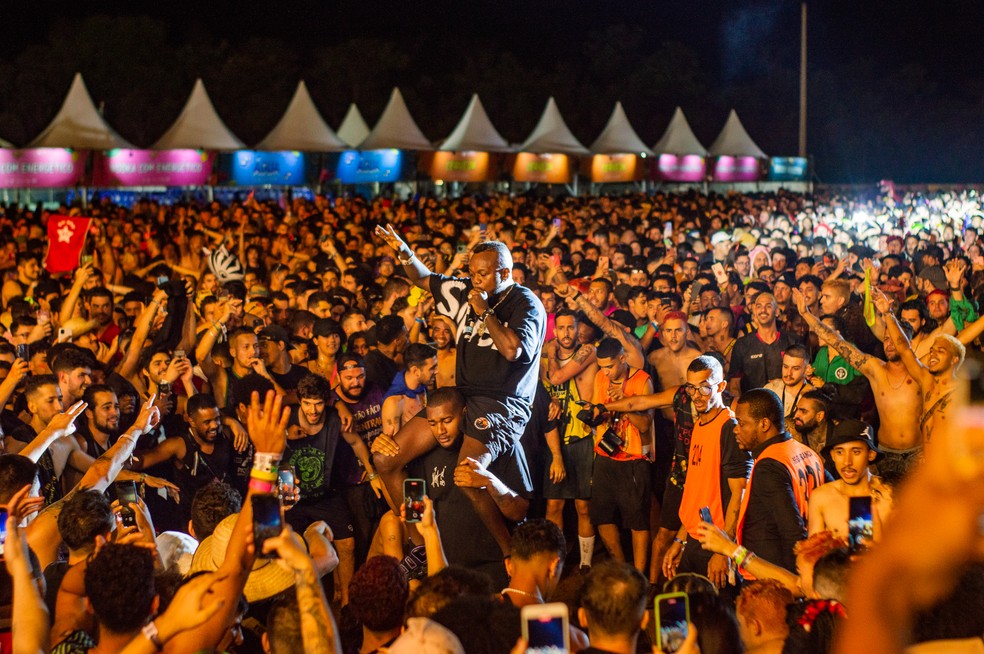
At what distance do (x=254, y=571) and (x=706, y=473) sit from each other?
250 centimetres

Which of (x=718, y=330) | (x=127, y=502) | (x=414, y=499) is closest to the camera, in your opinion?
(x=414, y=499)

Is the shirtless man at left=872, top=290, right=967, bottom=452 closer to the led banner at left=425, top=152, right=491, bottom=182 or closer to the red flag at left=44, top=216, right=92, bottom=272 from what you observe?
the red flag at left=44, top=216, right=92, bottom=272

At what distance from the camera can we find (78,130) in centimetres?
2075

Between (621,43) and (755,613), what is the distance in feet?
209

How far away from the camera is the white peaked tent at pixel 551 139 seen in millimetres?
25406

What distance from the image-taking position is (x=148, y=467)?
Result: 657 cm

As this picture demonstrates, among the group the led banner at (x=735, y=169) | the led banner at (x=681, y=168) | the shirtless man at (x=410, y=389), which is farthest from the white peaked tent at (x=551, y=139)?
the shirtless man at (x=410, y=389)

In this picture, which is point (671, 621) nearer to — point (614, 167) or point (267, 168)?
point (267, 168)

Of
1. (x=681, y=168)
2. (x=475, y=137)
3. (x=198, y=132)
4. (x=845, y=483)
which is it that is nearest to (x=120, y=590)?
(x=845, y=483)

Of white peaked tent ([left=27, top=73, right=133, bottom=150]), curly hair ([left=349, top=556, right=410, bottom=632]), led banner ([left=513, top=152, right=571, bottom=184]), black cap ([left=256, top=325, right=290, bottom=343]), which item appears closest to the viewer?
curly hair ([left=349, top=556, right=410, bottom=632])

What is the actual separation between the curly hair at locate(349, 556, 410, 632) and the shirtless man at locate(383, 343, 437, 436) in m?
2.83

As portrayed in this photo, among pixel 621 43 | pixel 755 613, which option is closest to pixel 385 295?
pixel 755 613

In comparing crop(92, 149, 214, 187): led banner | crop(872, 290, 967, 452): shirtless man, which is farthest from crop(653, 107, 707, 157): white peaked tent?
crop(872, 290, 967, 452): shirtless man

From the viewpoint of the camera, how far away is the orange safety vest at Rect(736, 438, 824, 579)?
5.21 m
